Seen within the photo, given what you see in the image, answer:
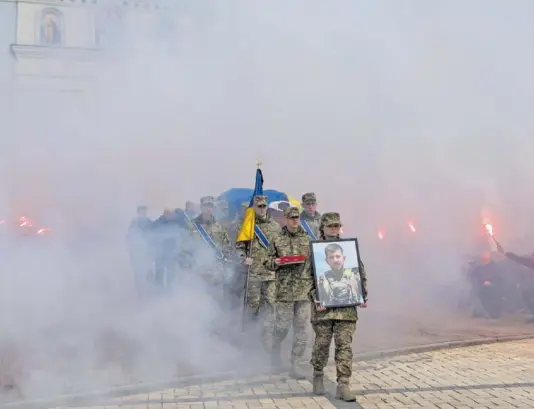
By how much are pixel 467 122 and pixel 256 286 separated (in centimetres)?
418

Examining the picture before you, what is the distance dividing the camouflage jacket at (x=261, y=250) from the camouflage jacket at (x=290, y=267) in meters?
0.42

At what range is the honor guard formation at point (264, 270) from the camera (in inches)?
144

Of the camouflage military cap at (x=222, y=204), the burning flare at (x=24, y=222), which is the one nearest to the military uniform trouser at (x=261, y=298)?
the camouflage military cap at (x=222, y=204)

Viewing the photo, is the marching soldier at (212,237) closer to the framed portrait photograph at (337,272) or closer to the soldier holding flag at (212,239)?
the soldier holding flag at (212,239)

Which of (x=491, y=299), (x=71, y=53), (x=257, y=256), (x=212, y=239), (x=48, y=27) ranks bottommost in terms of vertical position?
(x=491, y=299)

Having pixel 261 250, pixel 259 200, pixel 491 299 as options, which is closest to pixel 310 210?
pixel 259 200

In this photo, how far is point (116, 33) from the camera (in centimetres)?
653

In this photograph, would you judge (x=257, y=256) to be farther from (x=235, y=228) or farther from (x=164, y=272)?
(x=164, y=272)

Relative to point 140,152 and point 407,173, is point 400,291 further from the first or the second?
point 140,152

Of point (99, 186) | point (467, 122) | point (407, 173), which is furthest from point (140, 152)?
point (467, 122)

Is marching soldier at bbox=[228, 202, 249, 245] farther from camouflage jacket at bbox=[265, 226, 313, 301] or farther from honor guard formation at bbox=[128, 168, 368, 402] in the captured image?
camouflage jacket at bbox=[265, 226, 313, 301]

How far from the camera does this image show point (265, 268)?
4727mm

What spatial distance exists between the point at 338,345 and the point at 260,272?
4.23 feet

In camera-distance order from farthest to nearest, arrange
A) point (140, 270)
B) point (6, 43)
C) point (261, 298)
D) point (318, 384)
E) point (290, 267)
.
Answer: point (6, 43) < point (140, 270) < point (261, 298) < point (290, 267) < point (318, 384)
